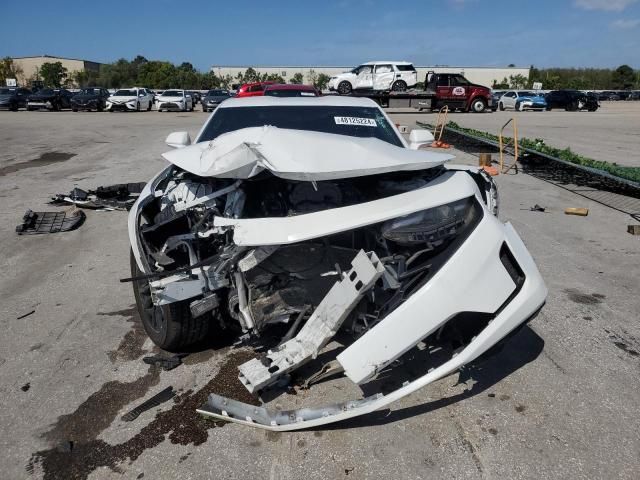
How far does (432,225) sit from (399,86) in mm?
24913

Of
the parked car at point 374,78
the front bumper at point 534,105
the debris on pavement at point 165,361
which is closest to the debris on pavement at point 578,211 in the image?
the debris on pavement at point 165,361

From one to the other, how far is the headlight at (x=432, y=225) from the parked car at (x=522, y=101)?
36018mm

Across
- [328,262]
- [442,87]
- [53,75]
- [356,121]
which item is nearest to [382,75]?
[442,87]

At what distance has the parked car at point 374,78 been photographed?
25.3 meters

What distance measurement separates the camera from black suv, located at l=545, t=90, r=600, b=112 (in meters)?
34.6

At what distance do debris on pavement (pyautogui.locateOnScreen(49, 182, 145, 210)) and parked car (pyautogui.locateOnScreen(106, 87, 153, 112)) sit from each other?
26.0 metres

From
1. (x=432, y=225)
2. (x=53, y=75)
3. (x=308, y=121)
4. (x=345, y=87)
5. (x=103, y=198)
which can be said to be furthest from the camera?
(x=53, y=75)

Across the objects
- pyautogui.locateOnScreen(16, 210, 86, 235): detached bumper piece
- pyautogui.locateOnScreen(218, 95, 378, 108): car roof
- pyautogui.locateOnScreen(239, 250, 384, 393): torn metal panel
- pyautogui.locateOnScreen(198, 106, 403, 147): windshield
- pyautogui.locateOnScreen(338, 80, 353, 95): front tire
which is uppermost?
pyautogui.locateOnScreen(338, 80, 353, 95): front tire

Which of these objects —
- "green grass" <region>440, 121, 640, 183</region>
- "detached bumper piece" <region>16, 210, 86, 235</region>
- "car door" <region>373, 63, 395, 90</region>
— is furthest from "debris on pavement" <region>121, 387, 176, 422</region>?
"car door" <region>373, 63, 395, 90</region>

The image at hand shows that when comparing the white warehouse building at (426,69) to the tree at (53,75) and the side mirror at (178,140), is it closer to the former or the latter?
the tree at (53,75)

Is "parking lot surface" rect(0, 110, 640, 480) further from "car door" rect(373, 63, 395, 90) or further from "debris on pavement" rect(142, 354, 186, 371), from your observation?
"car door" rect(373, 63, 395, 90)

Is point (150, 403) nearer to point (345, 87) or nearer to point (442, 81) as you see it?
point (345, 87)

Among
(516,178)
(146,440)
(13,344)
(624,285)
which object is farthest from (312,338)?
(516,178)

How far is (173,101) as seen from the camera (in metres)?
31.3
